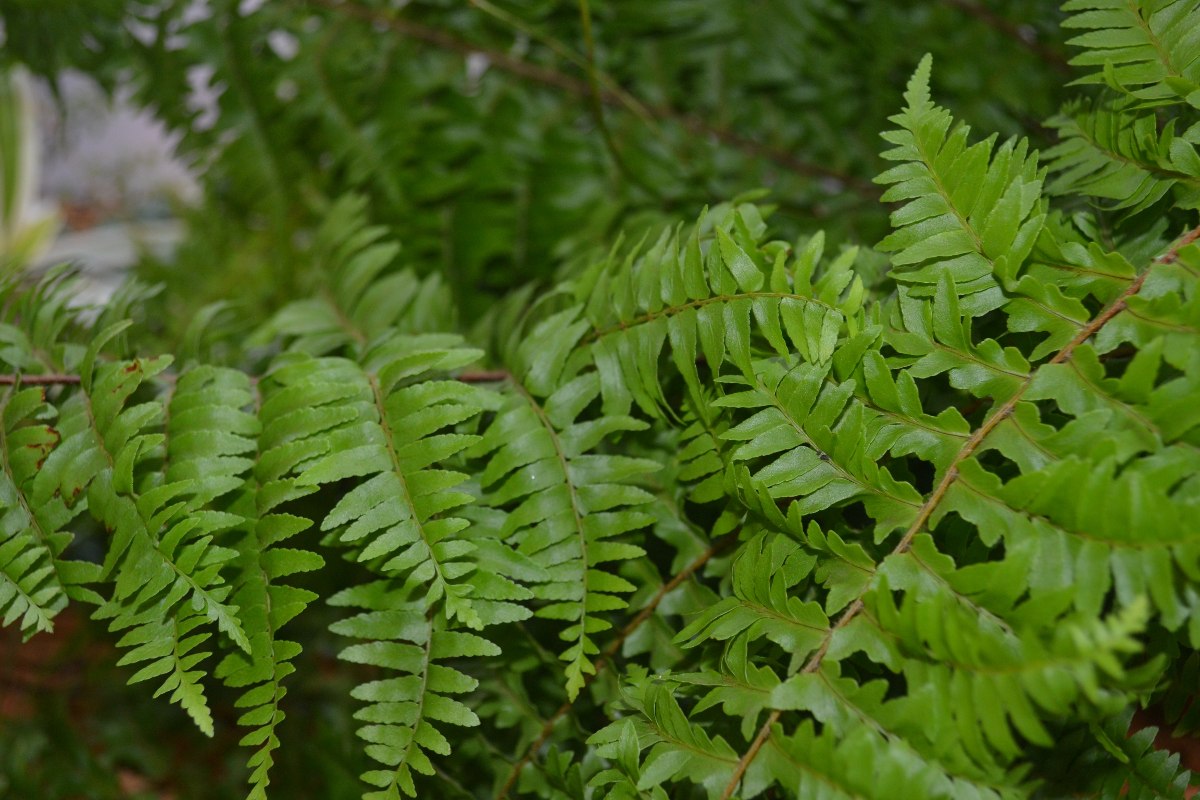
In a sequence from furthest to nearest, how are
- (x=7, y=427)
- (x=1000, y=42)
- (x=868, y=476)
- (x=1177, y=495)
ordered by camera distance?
1. (x=1000, y=42)
2. (x=7, y=427)
3. (x=868, y=476)
4. (x=1177, y=495)

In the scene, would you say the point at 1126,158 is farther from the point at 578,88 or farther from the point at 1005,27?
the point at 578,88

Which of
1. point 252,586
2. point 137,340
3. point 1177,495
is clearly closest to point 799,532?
point 1177,495

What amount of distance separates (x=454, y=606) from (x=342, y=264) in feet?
1.81

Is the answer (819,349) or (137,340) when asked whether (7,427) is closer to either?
(137,340)

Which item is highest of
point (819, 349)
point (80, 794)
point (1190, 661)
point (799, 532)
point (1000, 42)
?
point (1000, 42)

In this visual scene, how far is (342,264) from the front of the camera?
1082mm

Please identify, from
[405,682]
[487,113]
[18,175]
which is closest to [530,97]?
[487,113]

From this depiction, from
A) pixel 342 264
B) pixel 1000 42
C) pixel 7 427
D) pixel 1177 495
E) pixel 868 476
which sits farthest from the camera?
pixel 1000 42

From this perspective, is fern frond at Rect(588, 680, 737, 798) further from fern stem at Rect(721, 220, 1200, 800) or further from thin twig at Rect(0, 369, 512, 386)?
thin twig at Rect(0, 369, 512, 386)

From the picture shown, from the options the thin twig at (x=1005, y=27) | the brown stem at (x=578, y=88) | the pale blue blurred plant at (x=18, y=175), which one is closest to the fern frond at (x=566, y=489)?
the brown stem at (x=578, y=88)

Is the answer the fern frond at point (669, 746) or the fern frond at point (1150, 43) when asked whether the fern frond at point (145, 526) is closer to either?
the fern frond at point (669, 746)

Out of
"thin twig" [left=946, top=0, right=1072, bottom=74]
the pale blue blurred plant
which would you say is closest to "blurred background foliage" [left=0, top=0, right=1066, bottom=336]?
"thin twig" [left=946, top=0, right=1072, bottom=74]

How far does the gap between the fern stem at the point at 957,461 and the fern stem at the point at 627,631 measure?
0.18 meters

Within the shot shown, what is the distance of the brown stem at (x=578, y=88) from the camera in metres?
1.35
